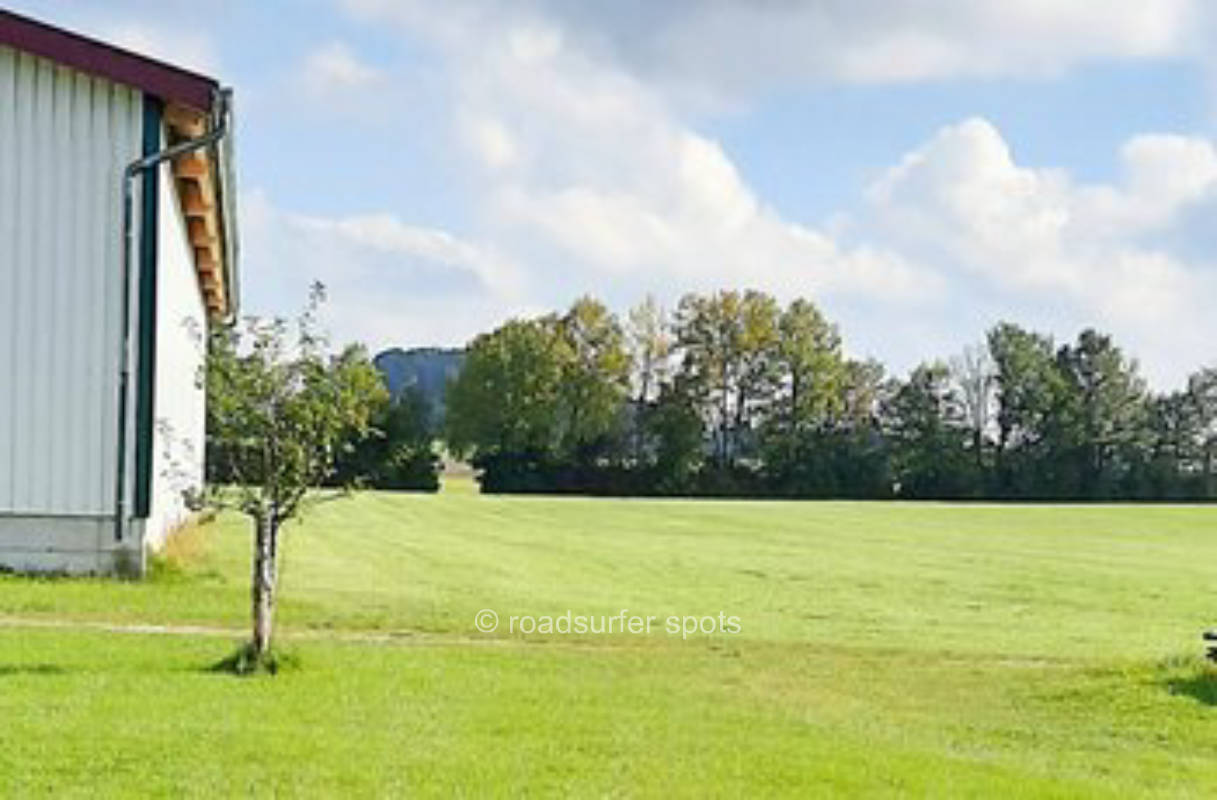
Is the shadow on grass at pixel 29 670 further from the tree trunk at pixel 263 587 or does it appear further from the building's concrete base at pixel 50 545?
the building's concrete base at pixel 50 545

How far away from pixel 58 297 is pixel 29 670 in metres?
7.30

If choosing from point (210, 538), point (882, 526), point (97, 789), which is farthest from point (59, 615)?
point (882, 526)

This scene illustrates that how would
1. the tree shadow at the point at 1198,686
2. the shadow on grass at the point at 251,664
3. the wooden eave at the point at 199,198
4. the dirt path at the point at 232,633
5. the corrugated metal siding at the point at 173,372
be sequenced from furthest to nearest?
the corrugated metal siding at the point at 173,372 < the wooden eave at the point at 199,198 < the dirt path at the point at 232,633 < the tree shadow at the point at 1198,686 < the shadow on grass at the point at 251,664

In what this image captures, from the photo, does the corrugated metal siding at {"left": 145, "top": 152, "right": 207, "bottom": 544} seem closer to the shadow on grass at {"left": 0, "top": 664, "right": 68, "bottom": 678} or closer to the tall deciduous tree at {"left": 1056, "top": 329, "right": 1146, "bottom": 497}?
the shadow on grass at {"left": 0, "top": 664, "right": 68, "bottom": 678}

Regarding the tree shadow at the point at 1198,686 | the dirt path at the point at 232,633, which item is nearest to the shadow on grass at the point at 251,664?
the dirt path at the point at 232,633

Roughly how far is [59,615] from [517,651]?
13.5 ft

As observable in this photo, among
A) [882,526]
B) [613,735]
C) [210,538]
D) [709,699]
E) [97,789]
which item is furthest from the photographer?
[882,526]

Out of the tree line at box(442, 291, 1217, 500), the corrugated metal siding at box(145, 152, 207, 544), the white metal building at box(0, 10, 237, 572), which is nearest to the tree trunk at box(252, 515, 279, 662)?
the corrugated metal siding at box(145, 152, 207, 544)

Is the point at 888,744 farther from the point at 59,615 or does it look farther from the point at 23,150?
the point at 23,150

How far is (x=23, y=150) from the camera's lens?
18.8 meters

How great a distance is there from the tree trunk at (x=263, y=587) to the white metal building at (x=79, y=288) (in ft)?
17.4

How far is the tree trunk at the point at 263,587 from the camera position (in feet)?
42.6

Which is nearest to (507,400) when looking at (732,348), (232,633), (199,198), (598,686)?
(732,348)

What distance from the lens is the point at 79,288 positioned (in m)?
18.7
